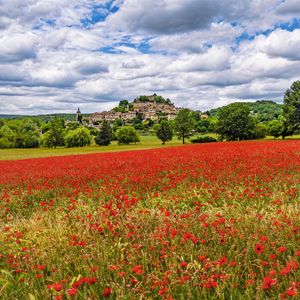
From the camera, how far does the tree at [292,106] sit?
62388mm

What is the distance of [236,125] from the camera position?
8188 cm

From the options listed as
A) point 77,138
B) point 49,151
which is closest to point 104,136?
point 77,138

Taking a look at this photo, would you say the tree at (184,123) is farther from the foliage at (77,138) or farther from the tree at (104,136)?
the foliage at (77,138)

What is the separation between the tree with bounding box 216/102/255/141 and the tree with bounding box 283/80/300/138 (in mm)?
16316

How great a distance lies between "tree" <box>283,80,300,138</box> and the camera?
62388 millimetres

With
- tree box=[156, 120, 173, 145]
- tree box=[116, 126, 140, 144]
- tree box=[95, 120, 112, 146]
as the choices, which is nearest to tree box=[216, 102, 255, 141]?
tree box=[156, 120, 173, 145]

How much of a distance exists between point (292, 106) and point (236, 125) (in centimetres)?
2006

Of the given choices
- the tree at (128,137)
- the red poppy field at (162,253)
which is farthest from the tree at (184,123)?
the red poppy field at (162,253)

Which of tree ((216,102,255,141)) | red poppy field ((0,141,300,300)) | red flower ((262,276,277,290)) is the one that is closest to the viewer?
red flower ((262,276,277,290))

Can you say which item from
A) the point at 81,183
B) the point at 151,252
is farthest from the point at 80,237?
the point at 81,183

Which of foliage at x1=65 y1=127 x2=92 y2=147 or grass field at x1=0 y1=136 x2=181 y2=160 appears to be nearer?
grass field at x1=0 y1=136 x2=181 y2=160

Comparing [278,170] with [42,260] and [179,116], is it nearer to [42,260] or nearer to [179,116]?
[42,260]

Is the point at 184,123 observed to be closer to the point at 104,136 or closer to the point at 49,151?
the point at 104,136

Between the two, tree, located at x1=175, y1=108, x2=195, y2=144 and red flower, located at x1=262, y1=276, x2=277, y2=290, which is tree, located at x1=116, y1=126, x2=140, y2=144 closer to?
tree, located at x1=175, y1=108, x2=195, y2=144
